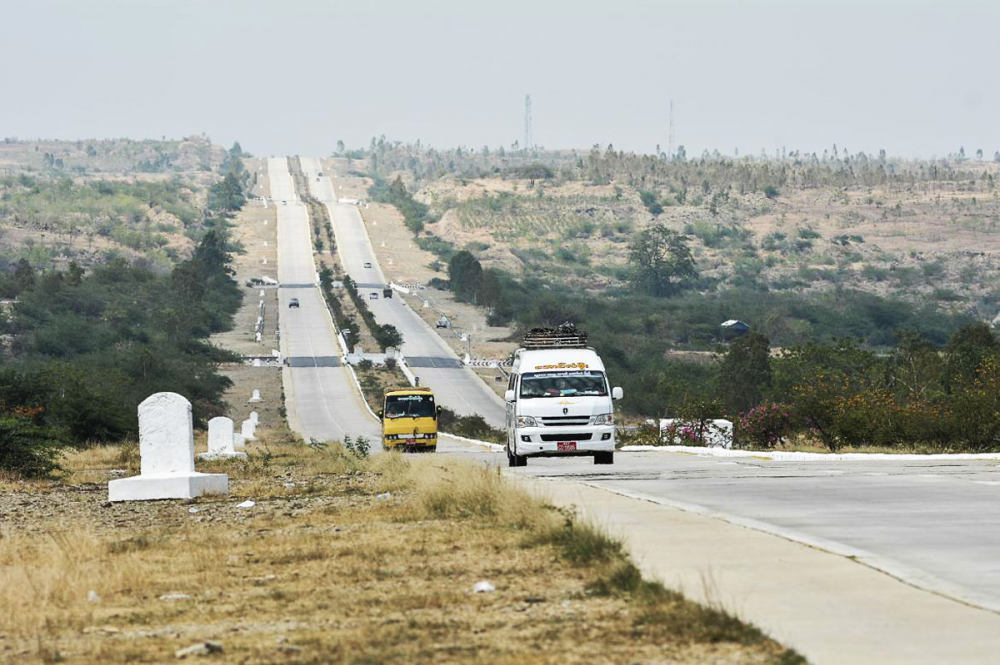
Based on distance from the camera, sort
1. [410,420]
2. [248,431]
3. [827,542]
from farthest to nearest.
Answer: [248,431]
[410,420]
[827,542]

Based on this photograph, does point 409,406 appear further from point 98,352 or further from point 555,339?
point 98,352

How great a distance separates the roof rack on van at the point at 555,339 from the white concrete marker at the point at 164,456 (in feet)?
40.0

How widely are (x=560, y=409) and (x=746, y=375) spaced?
201 feet

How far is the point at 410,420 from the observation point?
5616 cm

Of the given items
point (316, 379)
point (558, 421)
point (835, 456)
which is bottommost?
point (316, 379)

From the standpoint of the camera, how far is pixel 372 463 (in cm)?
3569

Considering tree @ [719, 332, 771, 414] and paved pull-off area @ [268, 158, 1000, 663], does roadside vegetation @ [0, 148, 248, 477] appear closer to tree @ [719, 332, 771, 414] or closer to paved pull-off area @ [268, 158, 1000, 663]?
paved pull-off area @ [268, 158, 1000, 663]

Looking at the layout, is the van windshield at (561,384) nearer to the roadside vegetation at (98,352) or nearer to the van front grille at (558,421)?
the van front grille at (558,421)

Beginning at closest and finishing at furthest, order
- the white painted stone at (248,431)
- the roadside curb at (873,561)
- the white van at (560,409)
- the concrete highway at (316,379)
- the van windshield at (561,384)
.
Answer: the roadside curb at (873,561) < the white van at (560,409) < the van windshield at (561,384) < the white painted stone at (248,431) < the concrete highway at (316,379)

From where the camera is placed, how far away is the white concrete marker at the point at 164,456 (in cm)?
2572

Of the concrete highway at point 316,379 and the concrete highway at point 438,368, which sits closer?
the concrete highway at point 316,379

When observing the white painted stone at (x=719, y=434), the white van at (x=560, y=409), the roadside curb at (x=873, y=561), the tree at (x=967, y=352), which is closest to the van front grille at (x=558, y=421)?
the white van at (x=560, y=409)

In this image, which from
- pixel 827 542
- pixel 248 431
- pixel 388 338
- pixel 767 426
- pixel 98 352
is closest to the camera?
pixel 827 542

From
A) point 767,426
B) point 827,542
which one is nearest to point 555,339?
point 767,426
